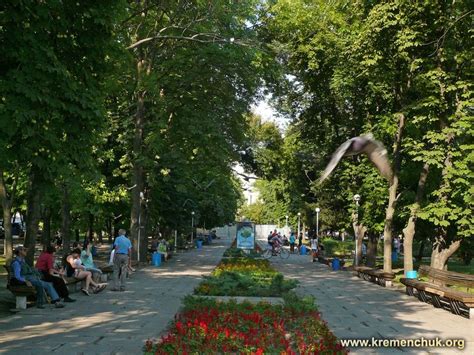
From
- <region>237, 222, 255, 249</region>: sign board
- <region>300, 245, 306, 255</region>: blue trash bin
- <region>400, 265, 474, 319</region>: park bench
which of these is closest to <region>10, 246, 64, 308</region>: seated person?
<region>400, 265, 474, 319</region>: park bench

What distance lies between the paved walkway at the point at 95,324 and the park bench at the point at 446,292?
22.4ft

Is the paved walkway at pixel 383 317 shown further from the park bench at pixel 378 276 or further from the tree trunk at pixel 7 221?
the tree trunk at pixel 7 221

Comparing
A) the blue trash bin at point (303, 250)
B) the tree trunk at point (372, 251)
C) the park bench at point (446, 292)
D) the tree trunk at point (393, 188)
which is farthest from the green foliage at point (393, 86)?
the blue trash bin at point (303, 250)

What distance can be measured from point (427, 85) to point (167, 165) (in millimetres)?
13514

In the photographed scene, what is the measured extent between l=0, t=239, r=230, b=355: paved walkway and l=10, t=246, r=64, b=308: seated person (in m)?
0.36

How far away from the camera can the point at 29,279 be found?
13.0 m

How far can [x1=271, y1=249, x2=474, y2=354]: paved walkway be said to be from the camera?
1049 centimetres

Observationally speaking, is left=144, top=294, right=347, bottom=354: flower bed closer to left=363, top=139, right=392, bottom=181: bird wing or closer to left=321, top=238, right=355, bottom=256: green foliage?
left=363, top=139, right=392, bottom=181: bird wing

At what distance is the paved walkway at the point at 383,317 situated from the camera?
10492 mm

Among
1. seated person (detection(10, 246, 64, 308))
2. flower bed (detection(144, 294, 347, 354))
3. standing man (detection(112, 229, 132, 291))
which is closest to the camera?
flower bed (detection(144, 294, 347, 354))

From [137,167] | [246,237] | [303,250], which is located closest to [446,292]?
[137,167]

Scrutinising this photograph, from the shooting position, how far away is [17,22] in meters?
10.0

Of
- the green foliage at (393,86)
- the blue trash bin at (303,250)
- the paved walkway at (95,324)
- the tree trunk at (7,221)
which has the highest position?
the green foliage at (393,86)

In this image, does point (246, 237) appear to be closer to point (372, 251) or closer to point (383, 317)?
point (372, 251)
